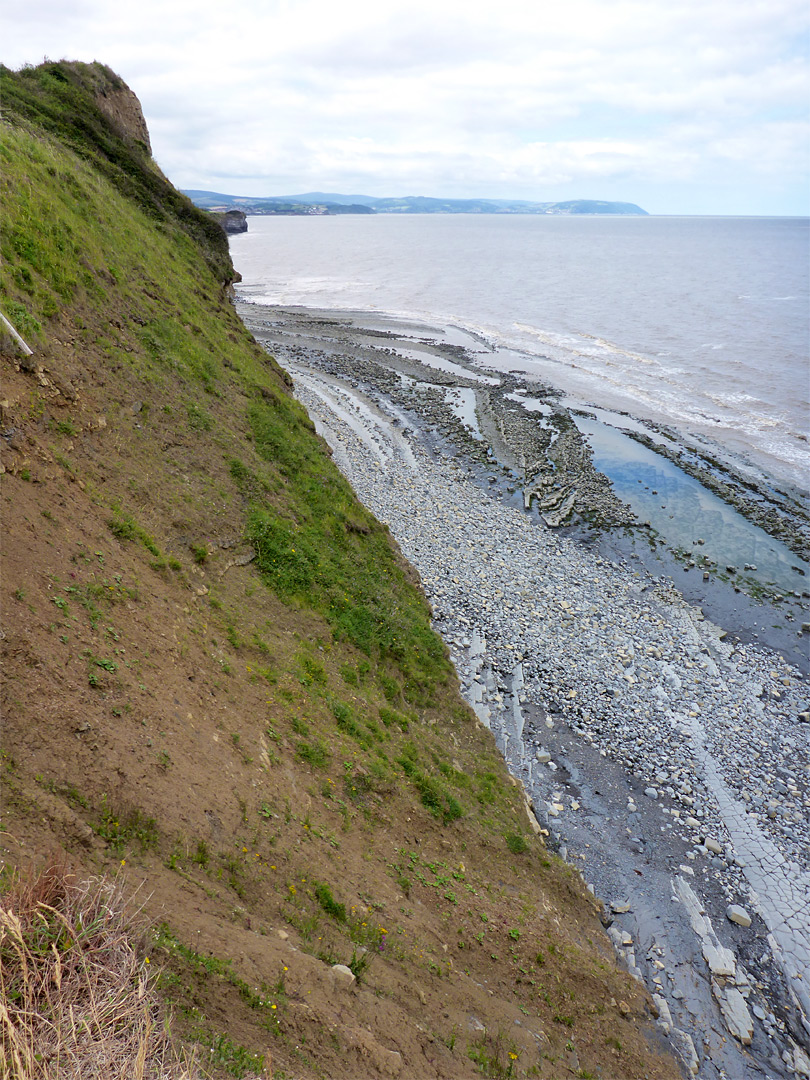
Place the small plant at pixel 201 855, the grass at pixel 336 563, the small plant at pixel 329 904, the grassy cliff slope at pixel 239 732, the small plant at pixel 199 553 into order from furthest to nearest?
the grass at pixel 336 563 < the small plant at pixel 199 553 < the small plant at pixel 329 904 < the small plant at pixel 201 855 < the grassy cliff slope at pixel 239 732

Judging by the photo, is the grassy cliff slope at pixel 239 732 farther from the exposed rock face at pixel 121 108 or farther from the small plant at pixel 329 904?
the exposed rock face at pixel 121 108

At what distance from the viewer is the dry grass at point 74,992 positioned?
198 inches

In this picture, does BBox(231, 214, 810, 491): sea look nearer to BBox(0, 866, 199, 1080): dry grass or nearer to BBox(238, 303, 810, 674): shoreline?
BBox(238, 303, 810, 674): shoreline

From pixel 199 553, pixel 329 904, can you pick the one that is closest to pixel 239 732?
pixel 329 904

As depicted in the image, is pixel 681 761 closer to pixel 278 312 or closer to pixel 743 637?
pixel 743 637

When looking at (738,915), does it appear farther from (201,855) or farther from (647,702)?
(201,855)

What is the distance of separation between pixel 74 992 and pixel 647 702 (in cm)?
2149

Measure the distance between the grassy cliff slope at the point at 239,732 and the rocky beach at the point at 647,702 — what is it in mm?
2061

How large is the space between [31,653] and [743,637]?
29138mm

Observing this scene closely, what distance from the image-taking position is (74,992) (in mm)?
5629

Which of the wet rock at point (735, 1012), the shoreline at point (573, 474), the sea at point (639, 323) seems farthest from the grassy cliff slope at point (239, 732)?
the sea at point (639, 323)

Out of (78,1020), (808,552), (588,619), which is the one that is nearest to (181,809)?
(78,1020)

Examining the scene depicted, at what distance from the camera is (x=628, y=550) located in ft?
113

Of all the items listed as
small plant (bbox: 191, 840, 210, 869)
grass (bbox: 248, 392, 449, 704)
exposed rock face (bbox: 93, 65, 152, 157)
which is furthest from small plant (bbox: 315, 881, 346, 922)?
exposed rock face (bbox: 93, 65, 152, 157)
